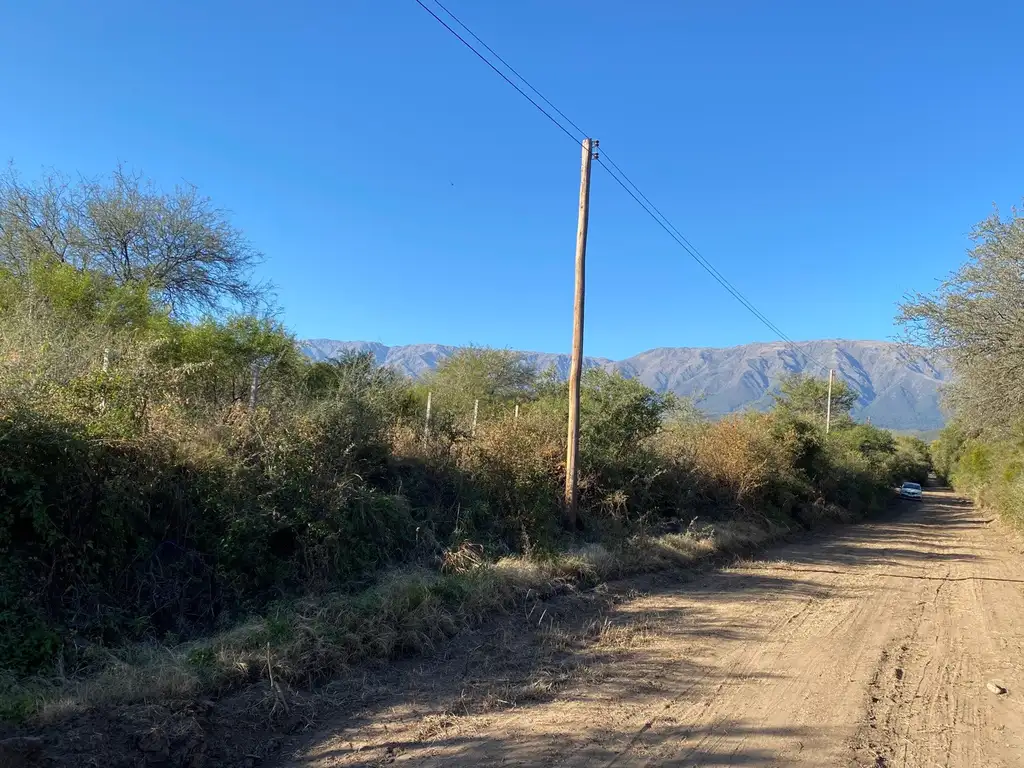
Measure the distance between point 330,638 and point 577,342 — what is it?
8.05 meters

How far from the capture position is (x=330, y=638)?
19.4 ft

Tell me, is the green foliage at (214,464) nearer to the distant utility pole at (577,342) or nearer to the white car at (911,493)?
the distant utility pole at (577,342)

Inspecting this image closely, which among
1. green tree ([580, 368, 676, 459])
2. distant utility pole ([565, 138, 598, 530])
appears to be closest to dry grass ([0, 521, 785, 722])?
distant utility pole ([565, 138, 598, 530])

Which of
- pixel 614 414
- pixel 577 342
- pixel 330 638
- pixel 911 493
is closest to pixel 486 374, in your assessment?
pixel 614 414

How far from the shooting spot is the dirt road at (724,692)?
433 centimetres

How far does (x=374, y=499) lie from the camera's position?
30.3 feet

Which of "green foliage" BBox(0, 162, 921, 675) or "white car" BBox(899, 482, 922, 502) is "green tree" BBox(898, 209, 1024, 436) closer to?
"green foliage" BBox(0, 162, 921, 675)

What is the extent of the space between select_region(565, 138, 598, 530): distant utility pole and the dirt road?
3059mm

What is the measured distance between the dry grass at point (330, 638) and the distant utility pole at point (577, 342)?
2.60m

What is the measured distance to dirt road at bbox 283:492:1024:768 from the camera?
14.2 feet

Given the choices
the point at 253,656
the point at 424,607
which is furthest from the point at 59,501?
the point at 424,607

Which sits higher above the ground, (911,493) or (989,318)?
(989,318)

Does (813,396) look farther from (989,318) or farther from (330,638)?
(330,638)

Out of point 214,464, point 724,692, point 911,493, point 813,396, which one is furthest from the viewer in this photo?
point 813,396
